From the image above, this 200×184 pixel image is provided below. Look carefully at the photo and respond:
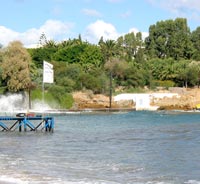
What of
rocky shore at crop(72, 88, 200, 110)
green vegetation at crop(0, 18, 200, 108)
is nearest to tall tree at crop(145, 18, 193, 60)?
green vegetation at crop(0, 18, 200, 108)

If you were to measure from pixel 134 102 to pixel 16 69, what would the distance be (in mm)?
23671

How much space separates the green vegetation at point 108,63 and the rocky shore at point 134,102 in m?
2.09

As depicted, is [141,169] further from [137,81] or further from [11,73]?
[137,81]

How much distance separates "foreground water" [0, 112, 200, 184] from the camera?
23078mm

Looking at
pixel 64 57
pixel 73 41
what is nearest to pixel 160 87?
pixel 64 57

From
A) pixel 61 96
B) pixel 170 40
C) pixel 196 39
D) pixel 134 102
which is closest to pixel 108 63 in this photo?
pixel 134 102

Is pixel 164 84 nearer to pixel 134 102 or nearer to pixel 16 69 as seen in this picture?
pixel 134 102

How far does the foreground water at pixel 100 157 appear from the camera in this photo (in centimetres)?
2308

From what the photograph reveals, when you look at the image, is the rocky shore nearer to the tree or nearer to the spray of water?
the spray of water

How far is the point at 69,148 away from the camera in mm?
35781

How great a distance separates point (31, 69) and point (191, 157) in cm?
6998

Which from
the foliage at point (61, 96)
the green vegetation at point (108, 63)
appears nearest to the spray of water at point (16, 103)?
the green vegetation at point (108, 63)

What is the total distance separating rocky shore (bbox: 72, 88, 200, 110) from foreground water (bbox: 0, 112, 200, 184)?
1918 inches

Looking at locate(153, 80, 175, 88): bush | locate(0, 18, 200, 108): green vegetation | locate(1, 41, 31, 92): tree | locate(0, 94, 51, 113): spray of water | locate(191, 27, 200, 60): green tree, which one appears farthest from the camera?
locate(191, 27, 200, 60): green tree
